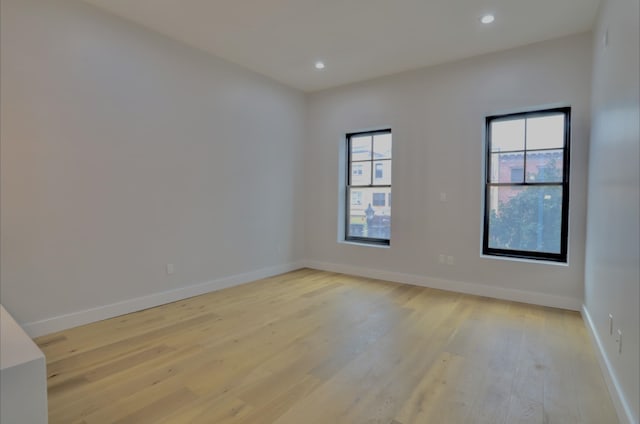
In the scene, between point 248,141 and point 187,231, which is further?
point 248,141

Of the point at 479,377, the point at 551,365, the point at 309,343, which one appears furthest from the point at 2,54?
the point at 551,365

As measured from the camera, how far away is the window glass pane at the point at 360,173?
17.5 feet

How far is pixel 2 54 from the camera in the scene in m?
2.66

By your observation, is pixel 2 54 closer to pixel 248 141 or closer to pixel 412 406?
pixel 248 141

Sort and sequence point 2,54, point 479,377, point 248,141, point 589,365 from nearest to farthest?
point 479,377
point 589,365
point 2,54
point 248,141

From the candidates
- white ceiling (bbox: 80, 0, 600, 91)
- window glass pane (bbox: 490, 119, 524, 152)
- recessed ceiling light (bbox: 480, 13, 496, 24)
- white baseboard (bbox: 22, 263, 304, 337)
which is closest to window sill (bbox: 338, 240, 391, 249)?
white baseboard (bbox: 22, 263, 304, 337)

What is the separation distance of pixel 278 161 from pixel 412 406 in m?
4.03

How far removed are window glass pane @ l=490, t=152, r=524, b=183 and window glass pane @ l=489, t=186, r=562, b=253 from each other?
11 centimetres

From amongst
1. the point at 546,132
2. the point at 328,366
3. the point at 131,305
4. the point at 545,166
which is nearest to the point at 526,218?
the point at 545,166

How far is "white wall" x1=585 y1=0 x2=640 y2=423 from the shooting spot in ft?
5.58

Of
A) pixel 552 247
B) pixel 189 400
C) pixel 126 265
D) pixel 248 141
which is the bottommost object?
pixel 189 400

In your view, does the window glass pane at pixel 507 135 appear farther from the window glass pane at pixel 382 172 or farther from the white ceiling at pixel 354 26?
the window glass pane at pixel 382 172

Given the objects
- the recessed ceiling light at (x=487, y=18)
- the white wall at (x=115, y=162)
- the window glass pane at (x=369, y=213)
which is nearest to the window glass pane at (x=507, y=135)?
the recessed ceiling light at (x=487, y=18)

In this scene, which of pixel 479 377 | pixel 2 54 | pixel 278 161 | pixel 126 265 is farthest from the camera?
pixel 278 161
